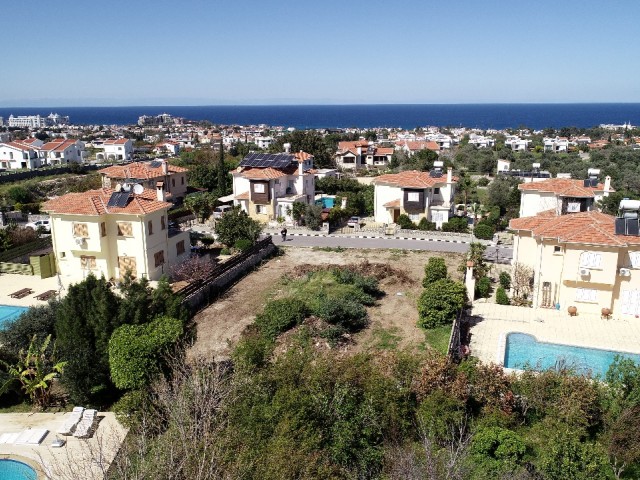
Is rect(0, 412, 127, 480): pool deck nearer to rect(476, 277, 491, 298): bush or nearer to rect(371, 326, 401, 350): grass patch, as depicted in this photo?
rect(371, 326, 401, 350): grass patch

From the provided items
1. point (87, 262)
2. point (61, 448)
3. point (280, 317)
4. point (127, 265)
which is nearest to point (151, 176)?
point (87, 262)

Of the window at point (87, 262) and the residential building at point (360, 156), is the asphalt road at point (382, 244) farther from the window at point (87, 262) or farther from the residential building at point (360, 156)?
the residential building at point (360, 156)

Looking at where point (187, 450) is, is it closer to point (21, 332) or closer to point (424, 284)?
point (21, 332)

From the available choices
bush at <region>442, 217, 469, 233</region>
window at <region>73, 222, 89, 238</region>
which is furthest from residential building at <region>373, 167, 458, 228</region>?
window at <region>73, 222, 89, 238</region>

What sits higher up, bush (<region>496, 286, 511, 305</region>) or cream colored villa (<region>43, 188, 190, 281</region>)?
cream colored villa (<region>43, 188, 190, 281</region>)

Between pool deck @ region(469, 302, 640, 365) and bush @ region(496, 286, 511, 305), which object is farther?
bush @ region(496, 286, 511, 305)

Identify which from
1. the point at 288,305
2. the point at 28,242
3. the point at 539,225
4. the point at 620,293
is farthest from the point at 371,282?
the point at 28,242

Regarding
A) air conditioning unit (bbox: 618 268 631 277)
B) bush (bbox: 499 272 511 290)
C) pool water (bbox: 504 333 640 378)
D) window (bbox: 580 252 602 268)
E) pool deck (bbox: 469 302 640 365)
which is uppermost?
window (bbox: 580 252 602 268)
